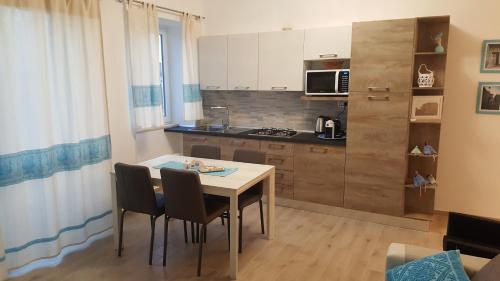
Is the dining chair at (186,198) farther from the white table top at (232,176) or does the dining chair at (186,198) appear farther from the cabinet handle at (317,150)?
the cabinet handle at (317,150)

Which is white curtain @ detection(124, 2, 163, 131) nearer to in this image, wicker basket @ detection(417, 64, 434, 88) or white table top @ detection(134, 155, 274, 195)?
white table top @ detection(134, 155, 274, 195)

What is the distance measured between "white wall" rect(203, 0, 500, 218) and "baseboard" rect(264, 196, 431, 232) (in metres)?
0.55

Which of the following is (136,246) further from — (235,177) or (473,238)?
(473,238)

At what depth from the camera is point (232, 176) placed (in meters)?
2.93

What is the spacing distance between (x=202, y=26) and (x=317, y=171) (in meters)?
2.56

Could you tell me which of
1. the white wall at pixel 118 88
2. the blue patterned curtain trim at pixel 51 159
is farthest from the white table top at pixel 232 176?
the white wall at pixel 118 88

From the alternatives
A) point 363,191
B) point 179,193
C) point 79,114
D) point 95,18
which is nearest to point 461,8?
point 363,191

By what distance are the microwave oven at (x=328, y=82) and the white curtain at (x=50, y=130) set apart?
221 cm

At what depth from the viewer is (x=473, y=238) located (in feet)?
7.31

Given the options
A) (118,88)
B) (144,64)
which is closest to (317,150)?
(144,64)

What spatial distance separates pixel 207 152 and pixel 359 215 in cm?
179

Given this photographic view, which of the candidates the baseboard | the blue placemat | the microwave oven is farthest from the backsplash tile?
the blue placemat

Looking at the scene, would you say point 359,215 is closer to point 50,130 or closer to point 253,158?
point 253,158

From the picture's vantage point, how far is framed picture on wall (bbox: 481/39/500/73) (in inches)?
139
